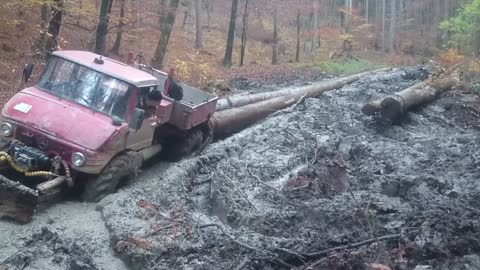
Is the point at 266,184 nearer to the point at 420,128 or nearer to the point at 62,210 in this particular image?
the point at 62,210

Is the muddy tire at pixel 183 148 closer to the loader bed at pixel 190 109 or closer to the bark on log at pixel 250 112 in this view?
the loader bed at pixel 190 109

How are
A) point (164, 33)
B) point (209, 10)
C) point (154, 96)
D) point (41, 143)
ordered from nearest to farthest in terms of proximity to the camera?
1. point (41, 143)
2. point (154, 96)
3. point (164, 33)
4. point (209, 10)

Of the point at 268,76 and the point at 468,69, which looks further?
the point at 268,76

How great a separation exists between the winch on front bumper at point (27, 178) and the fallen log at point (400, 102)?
9.54 meters

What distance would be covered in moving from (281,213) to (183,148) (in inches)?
156

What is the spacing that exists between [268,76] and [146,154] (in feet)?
63.9

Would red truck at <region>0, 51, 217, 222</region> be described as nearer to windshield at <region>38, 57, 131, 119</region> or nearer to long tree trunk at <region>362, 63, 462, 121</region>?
windshield at <region>38, 57, 131, 119</region>

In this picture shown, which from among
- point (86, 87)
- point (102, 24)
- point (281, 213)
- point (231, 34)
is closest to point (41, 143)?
point (86, 87)

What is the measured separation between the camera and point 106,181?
27.5 ft

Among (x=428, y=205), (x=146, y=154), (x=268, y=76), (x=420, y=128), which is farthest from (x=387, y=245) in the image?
(x=268, y=76)

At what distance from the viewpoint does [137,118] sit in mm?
Result: 8547

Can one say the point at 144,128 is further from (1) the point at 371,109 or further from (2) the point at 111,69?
(1) the point at 371,109

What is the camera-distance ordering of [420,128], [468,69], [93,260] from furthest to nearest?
[468,69]
[420,128]
[93,260]

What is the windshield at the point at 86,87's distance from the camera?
8820 millimetres
